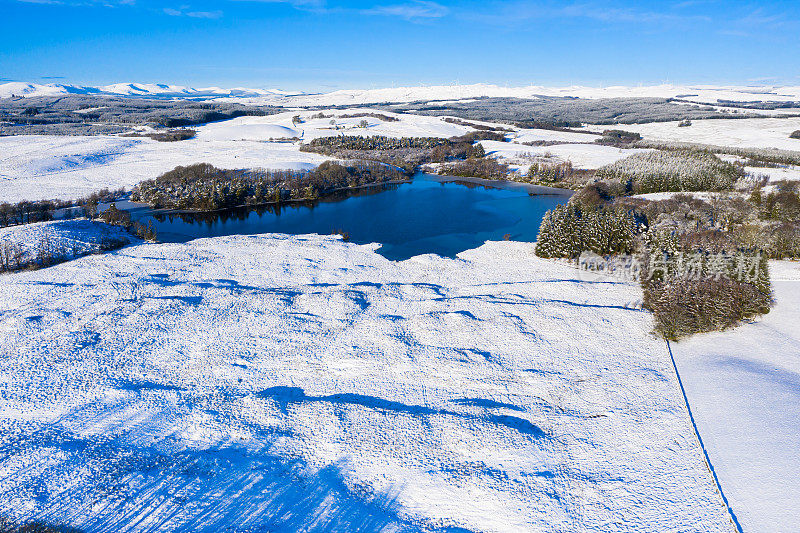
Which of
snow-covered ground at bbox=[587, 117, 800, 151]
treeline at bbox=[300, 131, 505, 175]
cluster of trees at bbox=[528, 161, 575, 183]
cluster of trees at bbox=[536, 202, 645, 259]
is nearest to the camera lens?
cluster of trees at bbox=[536, 202, 645, 259]

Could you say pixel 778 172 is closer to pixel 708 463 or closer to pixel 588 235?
pixel 588 235

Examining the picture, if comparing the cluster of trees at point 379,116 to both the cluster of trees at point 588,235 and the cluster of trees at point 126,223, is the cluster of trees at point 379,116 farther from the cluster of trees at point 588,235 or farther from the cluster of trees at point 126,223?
the cluster of trees at point 588,235

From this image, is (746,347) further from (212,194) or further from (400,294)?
(212,194)

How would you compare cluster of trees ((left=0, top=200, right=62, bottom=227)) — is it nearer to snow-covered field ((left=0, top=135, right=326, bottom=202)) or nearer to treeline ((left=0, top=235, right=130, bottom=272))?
snow-covered field ((left=0, top=135, right=326, bottom=202))

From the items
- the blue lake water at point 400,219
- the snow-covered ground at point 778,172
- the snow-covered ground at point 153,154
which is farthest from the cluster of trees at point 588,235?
the snow-covered ground at point 153,154

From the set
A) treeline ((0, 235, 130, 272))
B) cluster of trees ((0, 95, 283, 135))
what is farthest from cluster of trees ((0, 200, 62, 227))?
cluster of trees ((0, 95, 283, 135))

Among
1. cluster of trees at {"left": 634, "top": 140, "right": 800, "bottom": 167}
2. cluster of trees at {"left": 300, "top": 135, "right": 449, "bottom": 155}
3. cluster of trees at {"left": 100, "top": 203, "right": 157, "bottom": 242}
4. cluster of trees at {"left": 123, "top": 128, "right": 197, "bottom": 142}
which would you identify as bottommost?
cluster of trees at {"left": 100, "top": 203, "right": 157, "bottom": 242}

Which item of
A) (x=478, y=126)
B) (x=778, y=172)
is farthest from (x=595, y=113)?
(x=778, y=172)
